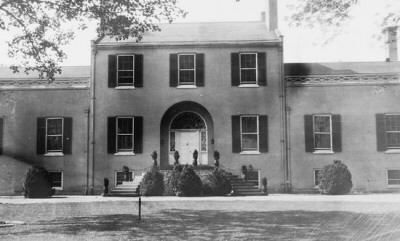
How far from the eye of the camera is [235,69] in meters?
A: 25.7

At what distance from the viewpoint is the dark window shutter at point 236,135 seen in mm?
25094

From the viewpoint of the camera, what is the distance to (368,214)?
14516mm

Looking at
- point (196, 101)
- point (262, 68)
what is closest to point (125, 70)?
point (196, 101)

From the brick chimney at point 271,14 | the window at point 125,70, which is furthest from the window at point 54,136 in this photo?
the brick chimney at point 271,14

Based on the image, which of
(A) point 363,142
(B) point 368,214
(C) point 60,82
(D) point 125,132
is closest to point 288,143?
(A) point 363,142

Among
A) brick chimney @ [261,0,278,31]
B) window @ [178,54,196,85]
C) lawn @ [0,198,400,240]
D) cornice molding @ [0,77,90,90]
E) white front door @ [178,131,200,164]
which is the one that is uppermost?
brick chimney @ [261,0,278,31]

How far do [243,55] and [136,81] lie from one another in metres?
6.15

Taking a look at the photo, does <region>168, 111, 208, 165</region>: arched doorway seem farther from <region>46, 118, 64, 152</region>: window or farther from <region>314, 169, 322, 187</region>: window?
<region>46, 118, 64, 152</region>: window

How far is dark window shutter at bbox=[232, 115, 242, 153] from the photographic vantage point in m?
25.1

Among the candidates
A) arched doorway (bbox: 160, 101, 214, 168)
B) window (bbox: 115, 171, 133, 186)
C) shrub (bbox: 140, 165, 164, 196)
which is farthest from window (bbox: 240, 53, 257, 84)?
window (bbox: 115, 171, 133, 186)

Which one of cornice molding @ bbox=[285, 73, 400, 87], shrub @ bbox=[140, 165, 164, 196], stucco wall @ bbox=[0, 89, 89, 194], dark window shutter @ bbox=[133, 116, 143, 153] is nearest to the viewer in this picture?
shrub @ bbox=[140, 165, 164, 196]

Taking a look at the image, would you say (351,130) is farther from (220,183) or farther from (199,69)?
(199,69)

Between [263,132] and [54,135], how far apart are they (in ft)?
38.1

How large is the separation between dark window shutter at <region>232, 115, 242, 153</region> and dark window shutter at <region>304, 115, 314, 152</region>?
365 centimetres
